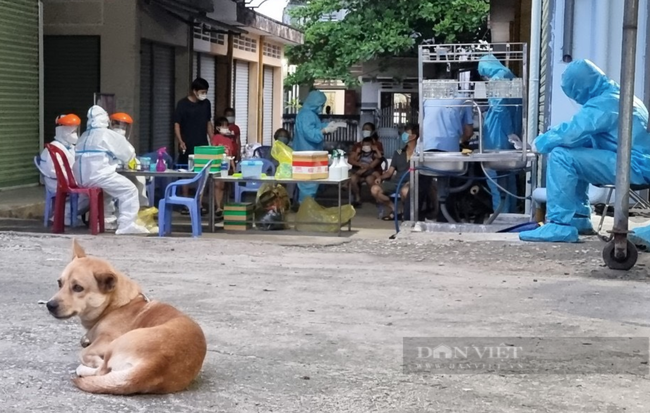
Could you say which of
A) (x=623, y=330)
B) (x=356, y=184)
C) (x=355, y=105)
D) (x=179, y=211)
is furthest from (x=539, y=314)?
(x=355, y=105)

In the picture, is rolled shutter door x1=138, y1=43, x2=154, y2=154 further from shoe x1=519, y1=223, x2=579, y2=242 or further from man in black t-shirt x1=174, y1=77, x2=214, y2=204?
shoe x1=519, y1=223, x2=579, y2=242

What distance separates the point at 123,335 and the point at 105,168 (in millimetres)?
6848

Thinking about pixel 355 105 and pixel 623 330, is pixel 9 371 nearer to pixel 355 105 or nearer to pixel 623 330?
pixel 623 330

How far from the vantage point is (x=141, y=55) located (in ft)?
55.4

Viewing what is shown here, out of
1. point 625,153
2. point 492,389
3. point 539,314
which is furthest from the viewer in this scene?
point 625,153

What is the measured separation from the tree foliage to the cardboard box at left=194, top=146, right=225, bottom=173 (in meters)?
11.0

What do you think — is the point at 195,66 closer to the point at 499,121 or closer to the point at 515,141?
the point at 499,121

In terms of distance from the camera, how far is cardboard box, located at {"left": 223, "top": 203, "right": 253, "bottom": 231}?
11.9 m

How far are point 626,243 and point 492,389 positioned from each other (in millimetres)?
3551

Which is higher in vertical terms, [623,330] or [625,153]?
[625,153]

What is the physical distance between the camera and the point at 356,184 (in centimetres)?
1573

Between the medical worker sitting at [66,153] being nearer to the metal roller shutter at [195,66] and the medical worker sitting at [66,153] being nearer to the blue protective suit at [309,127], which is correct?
the blue protective suit at [309,127]

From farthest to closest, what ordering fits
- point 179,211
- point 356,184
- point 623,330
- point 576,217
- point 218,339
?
point 356,184, point 179,211, point 576,217, point 623,330, point 218,339

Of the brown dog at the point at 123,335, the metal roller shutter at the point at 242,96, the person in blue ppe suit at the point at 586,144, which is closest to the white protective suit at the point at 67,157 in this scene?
the person in blue ppe suit at the point at 586,144
